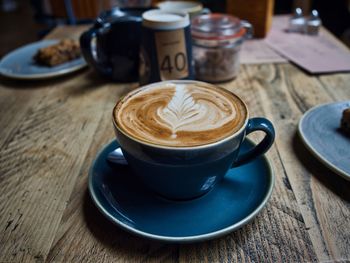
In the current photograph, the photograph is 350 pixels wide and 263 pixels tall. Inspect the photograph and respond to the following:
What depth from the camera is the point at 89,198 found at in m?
0.49

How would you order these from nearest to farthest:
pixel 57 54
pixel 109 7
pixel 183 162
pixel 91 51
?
pixel 183 162 < pixel 91 51 < pixel 57 54 < pixel 109 7

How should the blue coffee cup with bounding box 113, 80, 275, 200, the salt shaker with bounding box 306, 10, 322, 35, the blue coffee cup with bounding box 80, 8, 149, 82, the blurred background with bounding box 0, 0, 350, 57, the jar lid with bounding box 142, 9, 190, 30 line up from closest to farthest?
the blue coffee cup with bounding box 113, 80, 275, 200
the jar lid with bounding box 142, 9, 190, 30
the blue coffee cup with bounding box 80, 8, 149, 82
the salt shaker with bounding box 306, 10, 322, 35
the blurred background with bounding box 0, 0, 350, 57

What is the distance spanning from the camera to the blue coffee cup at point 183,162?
0.40 meters

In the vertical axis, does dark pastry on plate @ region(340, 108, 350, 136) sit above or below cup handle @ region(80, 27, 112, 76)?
below

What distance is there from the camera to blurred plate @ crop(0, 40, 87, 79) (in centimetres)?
84

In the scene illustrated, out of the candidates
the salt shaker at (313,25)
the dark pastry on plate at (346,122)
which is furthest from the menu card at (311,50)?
the dark pastry on plate at (346,122)

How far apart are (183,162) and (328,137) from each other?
30cm

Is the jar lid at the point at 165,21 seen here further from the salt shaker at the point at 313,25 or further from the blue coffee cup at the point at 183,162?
the salt shaker at the point at 313,25

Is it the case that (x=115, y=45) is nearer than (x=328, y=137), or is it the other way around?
(x=328, y=137)

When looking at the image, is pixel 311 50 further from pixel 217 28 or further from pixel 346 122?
pixel 346 122

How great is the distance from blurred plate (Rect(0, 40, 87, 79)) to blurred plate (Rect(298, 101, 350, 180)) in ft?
1.84

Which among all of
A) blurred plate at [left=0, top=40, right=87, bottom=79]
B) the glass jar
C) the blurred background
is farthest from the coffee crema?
the blurred background

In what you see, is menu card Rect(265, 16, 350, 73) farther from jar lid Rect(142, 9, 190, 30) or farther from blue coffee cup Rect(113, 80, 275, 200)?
blue coffee cup Rect(113, 80, 275, 200)

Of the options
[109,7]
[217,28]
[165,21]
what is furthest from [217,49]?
[109,7]
